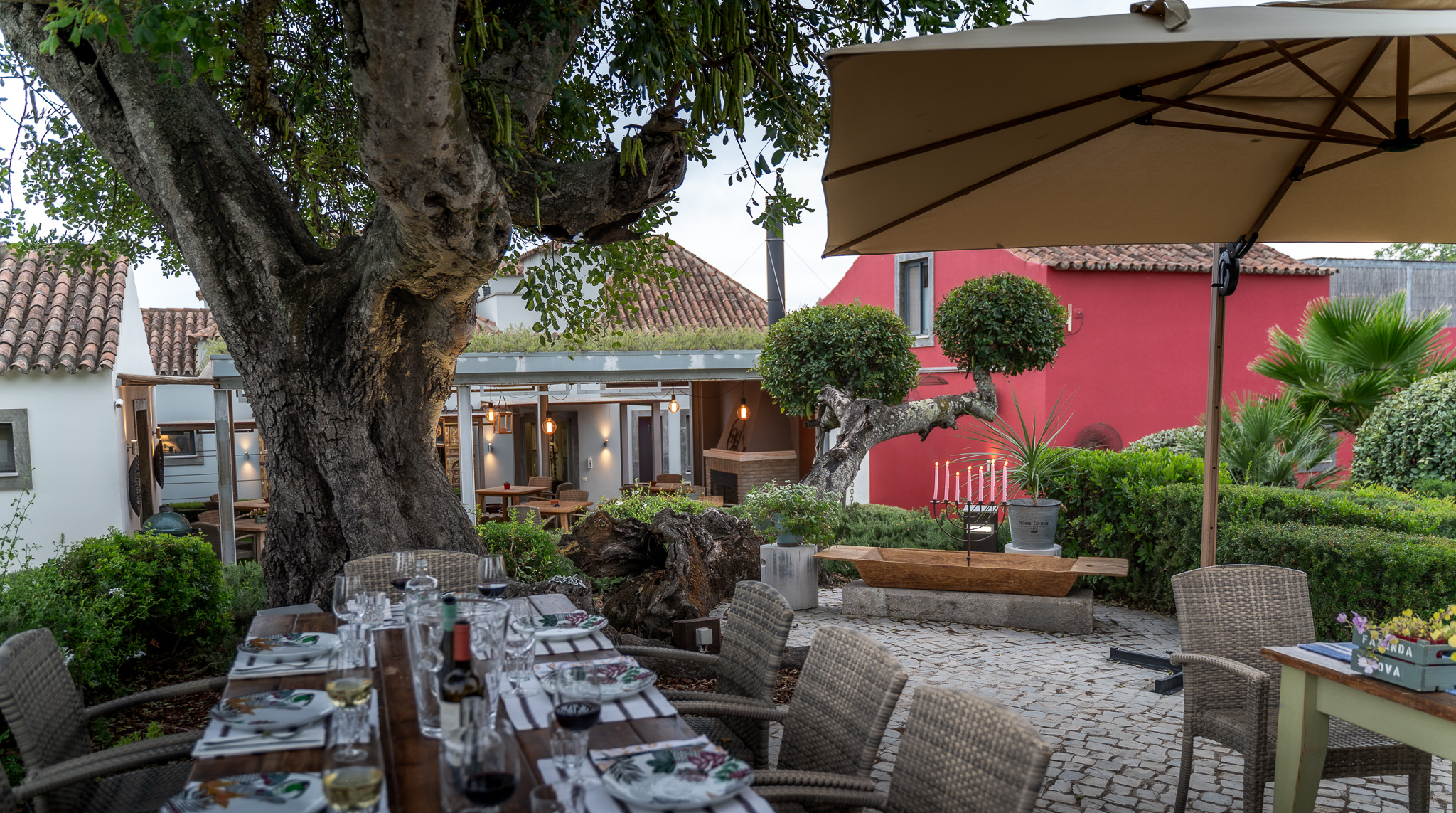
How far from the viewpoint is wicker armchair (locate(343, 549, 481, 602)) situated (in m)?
4.13

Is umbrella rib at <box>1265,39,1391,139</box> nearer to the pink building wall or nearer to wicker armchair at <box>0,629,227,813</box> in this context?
wicker armchair at <box>0,629,227,813</box>

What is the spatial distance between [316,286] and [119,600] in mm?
1874

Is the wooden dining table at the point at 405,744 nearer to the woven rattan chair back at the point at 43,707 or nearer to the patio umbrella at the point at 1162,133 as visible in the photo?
the woven rattan chair back at the point at 43,707

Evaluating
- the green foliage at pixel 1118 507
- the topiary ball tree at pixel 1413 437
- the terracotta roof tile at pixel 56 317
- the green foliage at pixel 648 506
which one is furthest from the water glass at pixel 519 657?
the terracotta roof tile at pixel 56 317

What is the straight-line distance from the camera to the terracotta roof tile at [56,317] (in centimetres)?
977

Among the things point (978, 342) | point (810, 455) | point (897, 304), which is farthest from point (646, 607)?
point (810, 455)

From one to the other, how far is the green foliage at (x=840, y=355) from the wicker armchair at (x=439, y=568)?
6.83 meters

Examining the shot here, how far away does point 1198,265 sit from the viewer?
41.8 ft

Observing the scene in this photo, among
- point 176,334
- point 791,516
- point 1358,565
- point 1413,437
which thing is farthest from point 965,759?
point 176,334

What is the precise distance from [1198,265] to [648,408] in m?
11.5

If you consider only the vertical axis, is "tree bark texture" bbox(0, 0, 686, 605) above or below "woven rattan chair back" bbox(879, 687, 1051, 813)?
above

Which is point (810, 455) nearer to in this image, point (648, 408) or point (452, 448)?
point (648, 408)

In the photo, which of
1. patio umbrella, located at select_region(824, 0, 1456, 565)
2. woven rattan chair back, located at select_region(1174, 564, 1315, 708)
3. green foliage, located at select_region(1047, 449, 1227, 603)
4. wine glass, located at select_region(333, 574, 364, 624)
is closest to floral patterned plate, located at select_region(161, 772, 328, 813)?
wine glass, located at select_region(333, 574, 364, 624)

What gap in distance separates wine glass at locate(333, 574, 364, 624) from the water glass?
1.75ft
